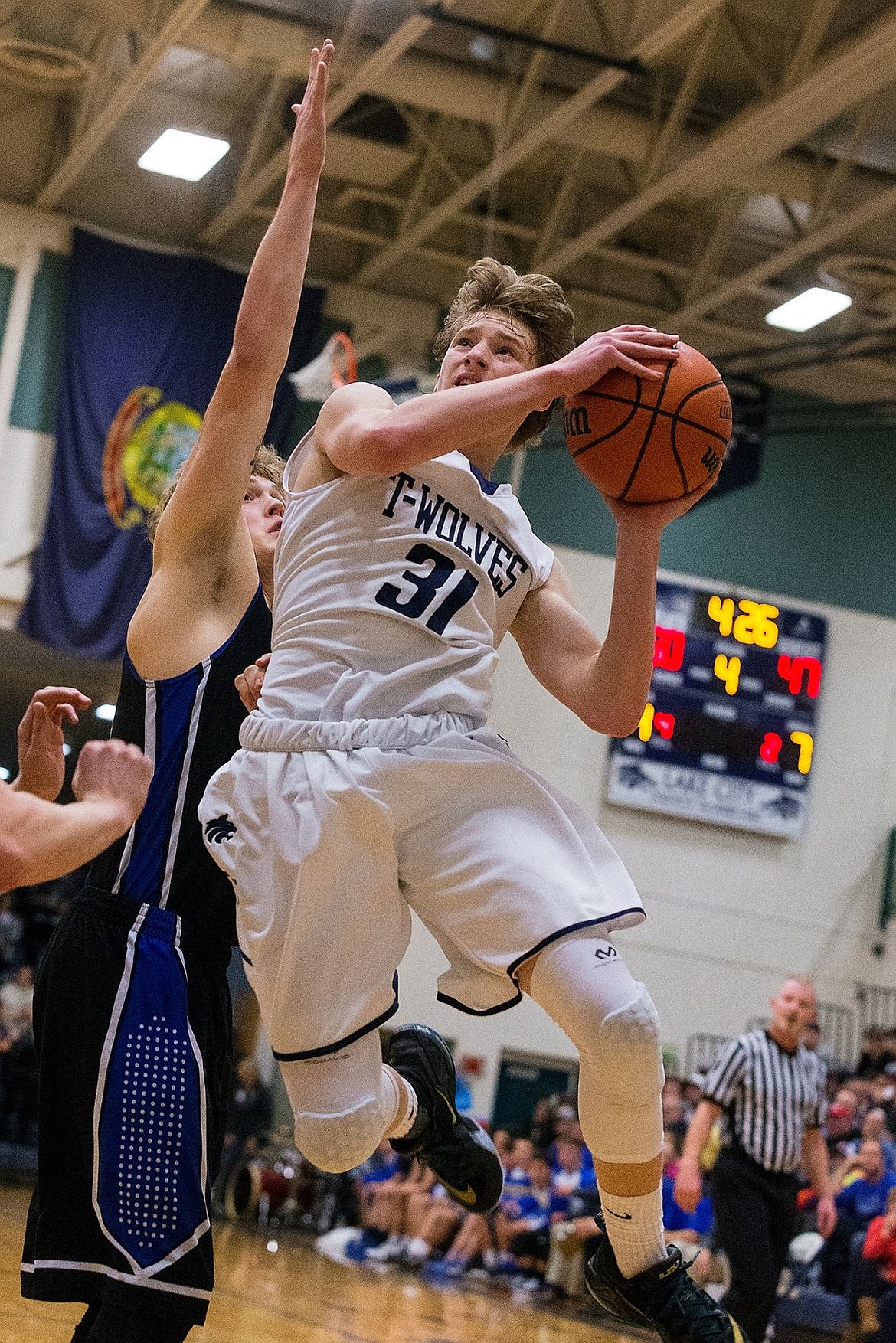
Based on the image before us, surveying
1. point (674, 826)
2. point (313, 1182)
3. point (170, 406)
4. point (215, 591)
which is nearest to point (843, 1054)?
point (674, 826)

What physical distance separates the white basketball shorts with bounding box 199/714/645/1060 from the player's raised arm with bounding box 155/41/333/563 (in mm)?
566

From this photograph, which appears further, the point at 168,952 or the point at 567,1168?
the point at 567,1168

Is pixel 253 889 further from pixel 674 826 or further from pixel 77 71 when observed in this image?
pixel 674 826

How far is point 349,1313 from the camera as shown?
8.84 metres

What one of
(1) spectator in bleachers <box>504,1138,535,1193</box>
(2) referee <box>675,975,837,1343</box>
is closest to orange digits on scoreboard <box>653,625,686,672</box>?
(1) spectator in bleachers <box>504,1138,535,1193</box>

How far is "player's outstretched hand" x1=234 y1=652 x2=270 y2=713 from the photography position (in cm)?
350

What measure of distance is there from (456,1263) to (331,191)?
10703 millimetres

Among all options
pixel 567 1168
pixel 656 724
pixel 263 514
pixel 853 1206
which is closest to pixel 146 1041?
pixel 263 514

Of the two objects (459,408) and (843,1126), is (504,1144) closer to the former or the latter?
(843,1126)

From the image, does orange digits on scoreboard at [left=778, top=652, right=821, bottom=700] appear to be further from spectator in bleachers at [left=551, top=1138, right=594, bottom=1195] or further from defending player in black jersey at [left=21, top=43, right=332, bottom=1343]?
defending player in black jersey at [left=21, top=43, right=332, bottom=1343]

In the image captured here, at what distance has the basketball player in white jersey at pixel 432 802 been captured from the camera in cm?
315

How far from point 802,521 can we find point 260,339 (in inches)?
638

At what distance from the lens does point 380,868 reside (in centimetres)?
320

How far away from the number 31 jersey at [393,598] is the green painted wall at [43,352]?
14.1m
